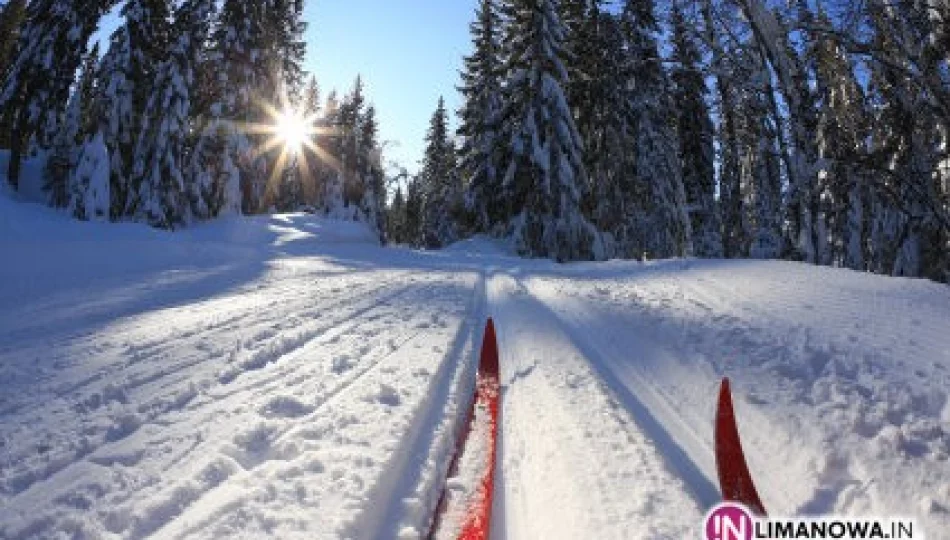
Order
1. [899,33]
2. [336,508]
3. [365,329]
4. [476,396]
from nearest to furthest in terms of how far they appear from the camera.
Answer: [336,508] → [476,396] → [365,329] → [899,33]

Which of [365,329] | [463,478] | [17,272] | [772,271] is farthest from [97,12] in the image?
[463,478]

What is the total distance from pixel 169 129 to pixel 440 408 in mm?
18296

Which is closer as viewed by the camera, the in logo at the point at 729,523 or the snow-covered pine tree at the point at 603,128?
the in logo at the point at 729,523

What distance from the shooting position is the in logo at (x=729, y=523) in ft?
8.73

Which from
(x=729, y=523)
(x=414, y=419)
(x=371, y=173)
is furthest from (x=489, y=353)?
(x=371, y=173)

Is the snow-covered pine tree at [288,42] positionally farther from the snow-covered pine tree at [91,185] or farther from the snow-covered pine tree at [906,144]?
the snow-covered pine tree at [906,144]

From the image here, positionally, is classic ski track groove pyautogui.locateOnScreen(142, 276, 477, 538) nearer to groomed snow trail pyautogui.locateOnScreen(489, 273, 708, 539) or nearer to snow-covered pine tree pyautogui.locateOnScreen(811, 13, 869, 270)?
groomed snow trail pyautogui.locateOnScreen(489, 273, 708, 539)

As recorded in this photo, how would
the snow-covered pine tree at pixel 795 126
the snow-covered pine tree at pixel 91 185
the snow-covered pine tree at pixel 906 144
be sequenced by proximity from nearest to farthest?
the snow-covered pine tree at pixel 906 144 → the snow-covered pine tree at pixel 795 126 → the snow-covered pine tree at pixel 91 185

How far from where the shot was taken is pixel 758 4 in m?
9.07

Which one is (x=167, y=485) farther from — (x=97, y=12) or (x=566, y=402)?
(x=97, y=12)

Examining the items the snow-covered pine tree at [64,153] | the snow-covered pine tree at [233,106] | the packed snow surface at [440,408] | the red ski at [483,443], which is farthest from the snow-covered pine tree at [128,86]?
the red ski at [483,443]

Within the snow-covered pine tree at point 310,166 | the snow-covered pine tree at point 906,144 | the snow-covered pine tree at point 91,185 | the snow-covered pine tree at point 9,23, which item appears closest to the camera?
the snow-covered pine tree at point 906,144

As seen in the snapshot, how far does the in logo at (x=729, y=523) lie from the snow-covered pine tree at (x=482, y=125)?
2310cm

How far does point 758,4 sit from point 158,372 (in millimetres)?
8898
